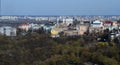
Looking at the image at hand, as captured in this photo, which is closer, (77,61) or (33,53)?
(77,61)

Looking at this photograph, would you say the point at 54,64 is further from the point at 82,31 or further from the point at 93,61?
the point at 82,31

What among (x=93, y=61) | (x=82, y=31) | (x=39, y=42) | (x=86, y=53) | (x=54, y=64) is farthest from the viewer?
(x=82, y=31)

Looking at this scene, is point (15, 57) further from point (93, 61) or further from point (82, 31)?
point (82, 31)

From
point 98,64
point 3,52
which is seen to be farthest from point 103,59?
point 3,52

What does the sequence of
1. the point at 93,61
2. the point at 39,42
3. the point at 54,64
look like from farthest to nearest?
the point at 39,42
the point at 93,61
the point at 54,64

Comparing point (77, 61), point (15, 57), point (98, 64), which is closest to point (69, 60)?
point (77, 61)

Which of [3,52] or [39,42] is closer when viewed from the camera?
[3,52]

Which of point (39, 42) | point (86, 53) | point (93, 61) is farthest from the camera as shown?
point (39, 42)

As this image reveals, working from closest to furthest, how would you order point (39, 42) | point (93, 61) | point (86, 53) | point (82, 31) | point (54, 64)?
point (54, 64)
point (93, 61)
point (86, 53)
point (39, 42)
point (82, 31)
